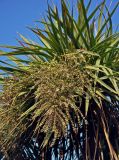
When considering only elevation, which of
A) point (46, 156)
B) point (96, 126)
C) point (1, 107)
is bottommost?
point (46, 156)

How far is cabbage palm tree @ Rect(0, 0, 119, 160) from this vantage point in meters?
5.07

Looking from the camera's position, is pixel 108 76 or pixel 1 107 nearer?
pixel 108 76

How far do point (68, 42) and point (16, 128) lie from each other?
134cm

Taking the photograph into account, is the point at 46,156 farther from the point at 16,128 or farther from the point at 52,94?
the point at 52,94

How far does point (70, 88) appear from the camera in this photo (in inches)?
190

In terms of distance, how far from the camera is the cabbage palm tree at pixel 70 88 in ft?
16.6

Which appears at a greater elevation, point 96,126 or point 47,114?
point 47,114

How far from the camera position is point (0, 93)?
5.89 meters

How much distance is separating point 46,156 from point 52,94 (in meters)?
1.54

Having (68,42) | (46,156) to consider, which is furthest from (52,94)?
Answer: (46,156)

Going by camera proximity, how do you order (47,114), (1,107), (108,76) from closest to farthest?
(47,114)
(108,76)
(1,107)

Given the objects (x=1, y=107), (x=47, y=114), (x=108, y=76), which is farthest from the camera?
(x=1, y=107)

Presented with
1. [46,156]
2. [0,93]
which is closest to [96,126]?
[46,156]

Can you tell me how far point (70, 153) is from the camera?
574 centimetres
